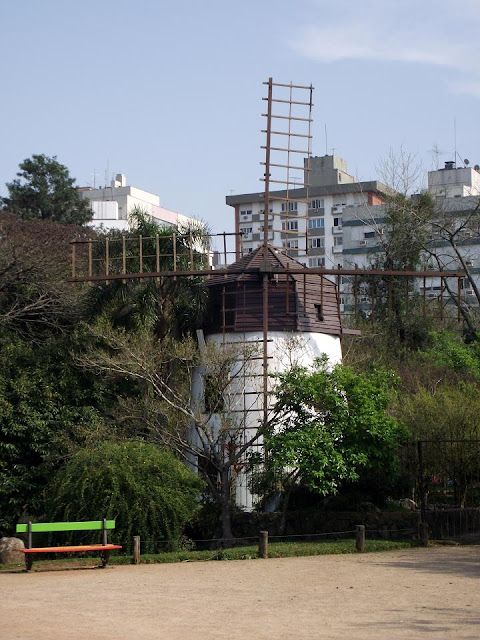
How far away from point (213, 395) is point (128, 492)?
4.84 meters

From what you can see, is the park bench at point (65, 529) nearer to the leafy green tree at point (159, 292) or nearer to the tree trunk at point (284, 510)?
the tree trunk at point (284, 510)

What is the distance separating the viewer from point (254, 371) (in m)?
31.0

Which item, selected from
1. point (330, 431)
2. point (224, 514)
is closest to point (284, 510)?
point (224, 514)

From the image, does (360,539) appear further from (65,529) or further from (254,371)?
(254,371)

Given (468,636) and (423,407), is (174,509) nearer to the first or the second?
(423,407)

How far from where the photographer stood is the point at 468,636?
13062mm

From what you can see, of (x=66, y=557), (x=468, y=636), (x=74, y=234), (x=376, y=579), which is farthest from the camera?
(x=74, y=234)

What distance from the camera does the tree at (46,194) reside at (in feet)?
203

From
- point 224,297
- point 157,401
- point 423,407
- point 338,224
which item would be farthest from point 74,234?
point 338,224

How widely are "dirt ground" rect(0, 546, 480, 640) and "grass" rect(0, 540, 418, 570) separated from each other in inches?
31.4

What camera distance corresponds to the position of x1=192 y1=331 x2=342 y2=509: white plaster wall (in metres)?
30.1

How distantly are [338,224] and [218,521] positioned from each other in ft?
246

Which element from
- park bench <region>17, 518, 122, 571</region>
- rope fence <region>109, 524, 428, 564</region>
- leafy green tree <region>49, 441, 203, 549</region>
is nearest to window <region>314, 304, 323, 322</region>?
rope fence <region>109, 524, 428, 564</region>

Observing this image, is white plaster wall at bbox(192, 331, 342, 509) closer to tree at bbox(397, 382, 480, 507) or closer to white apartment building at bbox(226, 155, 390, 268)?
tree at bbox(397, 382, 480, 507)
